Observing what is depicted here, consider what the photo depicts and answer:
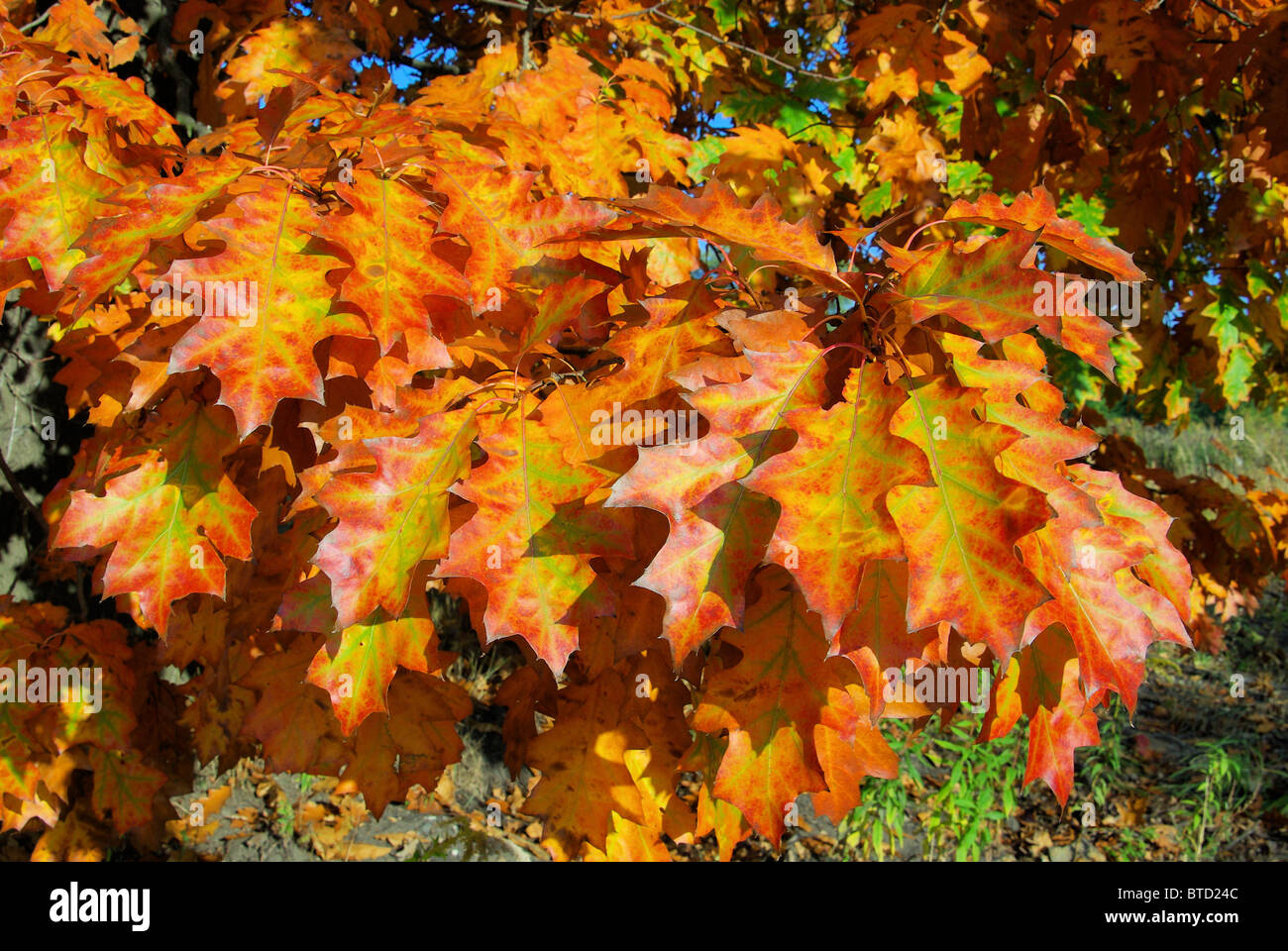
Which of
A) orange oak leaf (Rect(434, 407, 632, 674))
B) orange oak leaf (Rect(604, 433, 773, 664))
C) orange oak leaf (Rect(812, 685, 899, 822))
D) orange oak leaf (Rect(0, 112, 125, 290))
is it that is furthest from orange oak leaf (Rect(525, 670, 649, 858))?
orange oak leaf (Rect(0, 112, 125, 290))

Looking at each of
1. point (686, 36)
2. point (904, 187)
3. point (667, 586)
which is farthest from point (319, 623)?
point (686, 36)

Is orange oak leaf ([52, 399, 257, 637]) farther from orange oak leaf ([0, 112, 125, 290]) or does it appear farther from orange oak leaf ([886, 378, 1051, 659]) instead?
orange oak leaf ([886, 378, 1051, 659])

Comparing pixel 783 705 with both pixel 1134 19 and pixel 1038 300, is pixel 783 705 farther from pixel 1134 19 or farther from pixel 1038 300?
pixel 1134 19

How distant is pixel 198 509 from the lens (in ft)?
4.10

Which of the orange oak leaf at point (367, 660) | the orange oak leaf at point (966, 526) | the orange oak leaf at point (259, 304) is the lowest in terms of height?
the orange oak leaf at point (367, 660)

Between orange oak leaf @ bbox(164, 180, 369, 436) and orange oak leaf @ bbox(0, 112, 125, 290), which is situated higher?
orange oak leaf @ bbox(0, 112, 125, 290)

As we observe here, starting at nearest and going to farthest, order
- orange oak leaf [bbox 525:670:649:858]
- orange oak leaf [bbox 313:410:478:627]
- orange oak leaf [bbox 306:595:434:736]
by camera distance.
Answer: orange oak leaf [bbox 313:410:478:627], orange oak leaf [bbox 306:595:434:736], orange oak leaf [bbox 525:670:649:858]

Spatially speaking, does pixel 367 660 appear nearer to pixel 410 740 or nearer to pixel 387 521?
pixel 387 521

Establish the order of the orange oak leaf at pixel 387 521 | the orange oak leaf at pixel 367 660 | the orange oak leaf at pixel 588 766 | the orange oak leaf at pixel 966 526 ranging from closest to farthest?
the orange oak leaf at pixel 966 526
the orange oak leaf at pixel 387 521
the orange oak leaf at pixel 367 660
the orange oak leaf at pixel 588 766

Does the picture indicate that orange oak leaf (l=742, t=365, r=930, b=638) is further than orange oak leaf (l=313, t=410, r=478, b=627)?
No

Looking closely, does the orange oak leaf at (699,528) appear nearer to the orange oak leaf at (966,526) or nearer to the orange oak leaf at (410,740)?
the orange oak leaf at (966,526)

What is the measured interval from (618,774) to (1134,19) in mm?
2573

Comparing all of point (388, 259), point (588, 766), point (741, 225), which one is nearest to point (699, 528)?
point (741, 225)

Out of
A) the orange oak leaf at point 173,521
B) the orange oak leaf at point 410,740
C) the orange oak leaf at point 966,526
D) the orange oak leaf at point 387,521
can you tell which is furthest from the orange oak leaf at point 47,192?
the orange oak leaf at point 966,526
